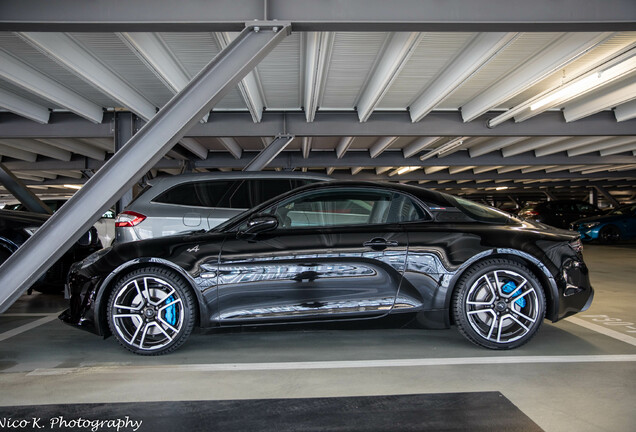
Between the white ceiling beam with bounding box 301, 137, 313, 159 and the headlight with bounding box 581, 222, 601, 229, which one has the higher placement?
the white ceiling beam with bounding box 301, 137, 313, 159

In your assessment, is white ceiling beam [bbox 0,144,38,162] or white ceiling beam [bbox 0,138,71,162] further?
white ceiling beam [bbox 0,144,38,162]

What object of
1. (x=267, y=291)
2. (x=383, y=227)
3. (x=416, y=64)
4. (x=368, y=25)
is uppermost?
(x=416, y=64)

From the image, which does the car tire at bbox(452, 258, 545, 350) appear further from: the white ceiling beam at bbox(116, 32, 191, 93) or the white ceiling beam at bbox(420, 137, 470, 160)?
the white ceiling beam at bbox(420, 137, 470, 160)

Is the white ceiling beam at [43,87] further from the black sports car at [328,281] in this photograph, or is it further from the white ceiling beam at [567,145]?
the white ceiling beam at [567,145]

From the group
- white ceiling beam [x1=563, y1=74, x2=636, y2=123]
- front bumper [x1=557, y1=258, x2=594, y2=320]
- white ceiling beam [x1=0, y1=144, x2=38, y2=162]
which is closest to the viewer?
front bumper [x1=557, y1=258, x2=594, y2=320]

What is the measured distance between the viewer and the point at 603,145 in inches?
508

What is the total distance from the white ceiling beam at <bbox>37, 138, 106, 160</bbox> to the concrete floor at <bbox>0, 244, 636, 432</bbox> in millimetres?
8718

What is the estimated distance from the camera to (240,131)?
31.8 ft

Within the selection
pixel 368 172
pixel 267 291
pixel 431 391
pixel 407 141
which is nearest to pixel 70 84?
pixel 267 291

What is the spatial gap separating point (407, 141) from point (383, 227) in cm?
1013

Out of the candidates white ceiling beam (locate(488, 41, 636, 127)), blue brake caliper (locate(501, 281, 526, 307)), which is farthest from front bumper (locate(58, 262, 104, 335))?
white ceiling beam (locate(488, 41, 636, 127))

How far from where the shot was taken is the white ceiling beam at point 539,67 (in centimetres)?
569

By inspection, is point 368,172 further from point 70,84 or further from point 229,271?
point 229,271

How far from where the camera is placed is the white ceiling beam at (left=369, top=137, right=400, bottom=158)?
39.7 ft
